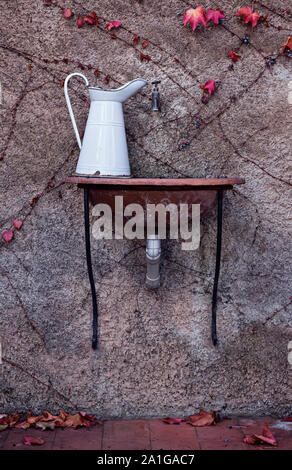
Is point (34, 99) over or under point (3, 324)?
over

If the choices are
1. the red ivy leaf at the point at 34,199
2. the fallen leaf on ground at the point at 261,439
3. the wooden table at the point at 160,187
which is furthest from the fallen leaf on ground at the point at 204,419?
the red ivy leaf at the point at 34,199

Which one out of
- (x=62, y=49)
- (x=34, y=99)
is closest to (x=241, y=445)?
(x=34, y=99)

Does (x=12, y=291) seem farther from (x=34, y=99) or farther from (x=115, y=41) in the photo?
(x=115, y=41)

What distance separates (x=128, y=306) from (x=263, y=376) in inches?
26.7

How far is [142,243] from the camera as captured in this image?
217cm

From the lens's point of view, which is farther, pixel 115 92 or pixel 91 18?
pixel 91 18

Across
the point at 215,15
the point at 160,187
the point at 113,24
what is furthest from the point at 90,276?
the point at 215,15

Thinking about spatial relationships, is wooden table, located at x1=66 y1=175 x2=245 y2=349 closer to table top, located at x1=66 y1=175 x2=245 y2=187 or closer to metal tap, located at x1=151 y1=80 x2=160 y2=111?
table top, located at x1=66 y1=175 x2=245 y2=187

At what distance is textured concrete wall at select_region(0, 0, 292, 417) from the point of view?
2107 millimetres

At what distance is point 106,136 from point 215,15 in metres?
0.77

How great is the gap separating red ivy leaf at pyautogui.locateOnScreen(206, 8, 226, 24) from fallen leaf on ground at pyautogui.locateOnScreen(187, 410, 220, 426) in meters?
1.71

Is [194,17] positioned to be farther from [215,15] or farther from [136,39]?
[136,39]

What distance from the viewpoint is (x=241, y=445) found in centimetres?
190
